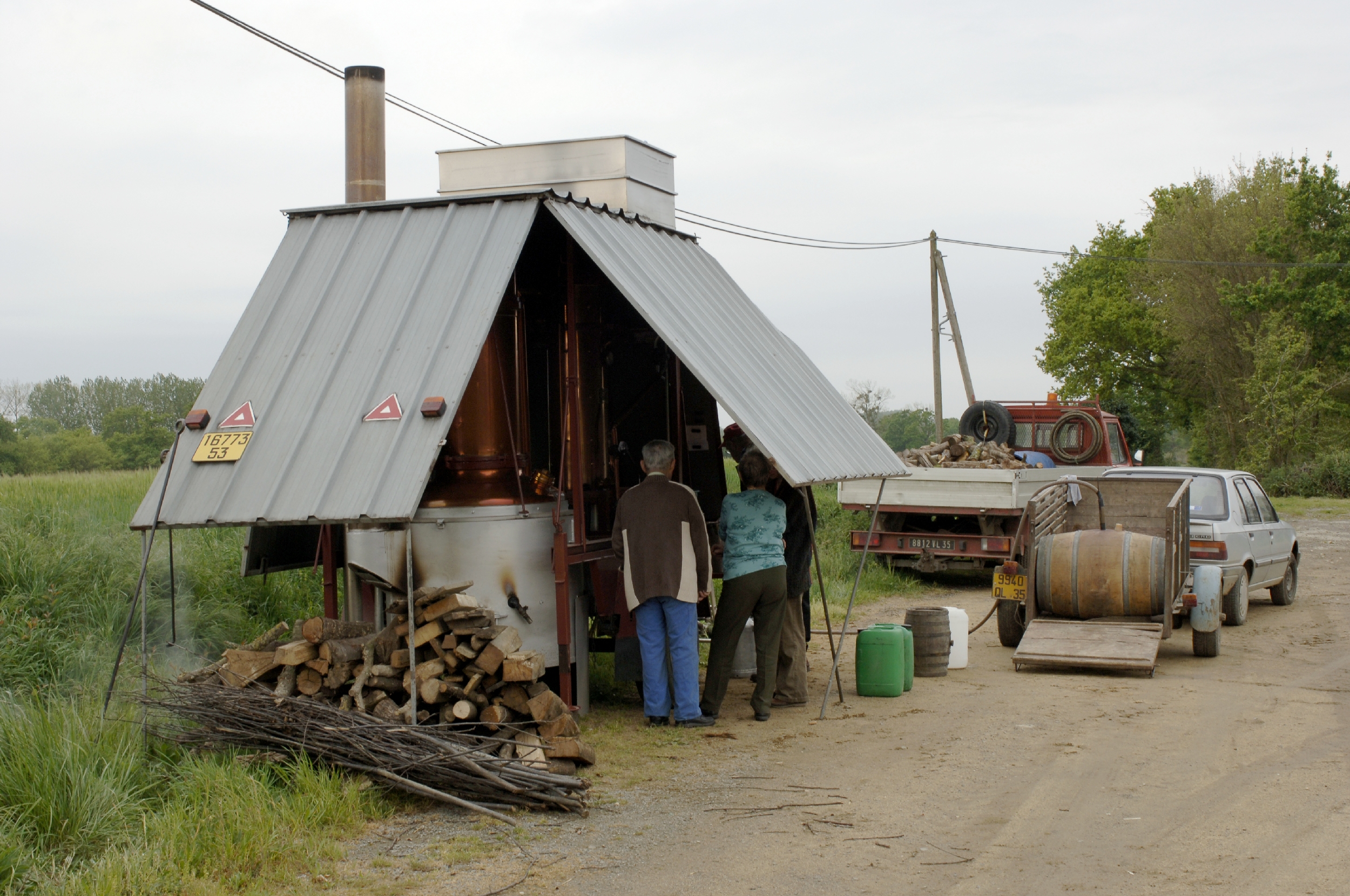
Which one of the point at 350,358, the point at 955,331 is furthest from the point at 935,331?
the point at 350,358

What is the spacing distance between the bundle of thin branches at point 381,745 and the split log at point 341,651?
13.0 inches

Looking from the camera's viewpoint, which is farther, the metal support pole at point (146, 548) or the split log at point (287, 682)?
the split log at point (287, 682)

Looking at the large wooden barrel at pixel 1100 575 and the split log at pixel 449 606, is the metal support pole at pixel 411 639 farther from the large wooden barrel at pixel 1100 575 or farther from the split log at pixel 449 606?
the large wooden barrel at pixel 1100 575

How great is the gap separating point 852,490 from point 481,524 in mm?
10262

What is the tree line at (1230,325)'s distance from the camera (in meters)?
40.6

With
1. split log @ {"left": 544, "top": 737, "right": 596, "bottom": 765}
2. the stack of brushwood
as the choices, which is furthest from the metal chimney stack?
the stack of brushwood

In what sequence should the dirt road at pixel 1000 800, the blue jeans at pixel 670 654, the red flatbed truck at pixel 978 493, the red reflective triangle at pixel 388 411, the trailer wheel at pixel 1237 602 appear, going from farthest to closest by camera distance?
the red flatbed truck at pixel 978 493
the trailer wheel at pixel 1237 602
the blue jeans at pixel 670 654
the red reflective triangle at pixel 388 411
the dirt road at pixel 1000 800

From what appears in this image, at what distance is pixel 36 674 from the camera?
863cm

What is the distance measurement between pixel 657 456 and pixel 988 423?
12228 millimetres

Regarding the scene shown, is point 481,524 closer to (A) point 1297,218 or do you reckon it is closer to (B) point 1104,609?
(B) point 1104,609

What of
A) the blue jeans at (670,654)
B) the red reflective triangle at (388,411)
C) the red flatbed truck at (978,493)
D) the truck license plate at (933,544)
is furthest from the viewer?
→ the truck license plate at (933,544)

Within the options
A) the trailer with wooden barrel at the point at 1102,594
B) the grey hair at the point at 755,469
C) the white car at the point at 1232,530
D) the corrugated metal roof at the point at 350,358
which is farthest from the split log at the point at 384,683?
the white car at the point at 1232,530

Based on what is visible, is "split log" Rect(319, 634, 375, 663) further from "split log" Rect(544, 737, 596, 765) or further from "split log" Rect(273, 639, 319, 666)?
"split log" Rect(544, 737, 596, 765)

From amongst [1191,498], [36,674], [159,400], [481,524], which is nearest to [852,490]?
[1191,498]
